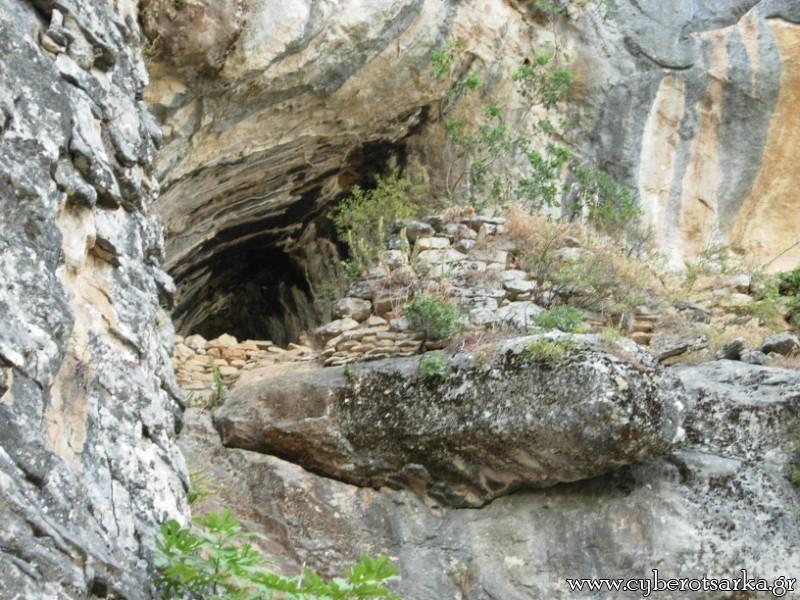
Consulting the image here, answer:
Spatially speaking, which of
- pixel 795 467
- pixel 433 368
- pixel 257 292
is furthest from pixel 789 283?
pixel 257 292

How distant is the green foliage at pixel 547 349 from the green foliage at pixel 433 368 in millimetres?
560

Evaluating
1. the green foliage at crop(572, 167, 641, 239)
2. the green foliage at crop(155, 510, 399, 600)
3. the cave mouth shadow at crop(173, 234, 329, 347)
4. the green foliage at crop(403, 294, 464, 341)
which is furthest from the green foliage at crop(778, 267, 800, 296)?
the green foliage at crop(155, 510, 399, 600)

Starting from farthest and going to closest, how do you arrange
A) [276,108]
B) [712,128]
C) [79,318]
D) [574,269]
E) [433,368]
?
[712,128] → [276,108] → [574,269] → [433,368] → [79,318]

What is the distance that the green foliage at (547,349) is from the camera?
26.1 ft

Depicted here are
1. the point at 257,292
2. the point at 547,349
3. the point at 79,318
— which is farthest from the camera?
the point at 257,292

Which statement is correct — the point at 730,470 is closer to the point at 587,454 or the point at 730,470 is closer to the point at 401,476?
the point at 587,454

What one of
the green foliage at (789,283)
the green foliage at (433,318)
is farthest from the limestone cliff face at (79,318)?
the green foliage at (789,283)

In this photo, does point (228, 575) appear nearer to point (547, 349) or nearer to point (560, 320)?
point (547, 349)

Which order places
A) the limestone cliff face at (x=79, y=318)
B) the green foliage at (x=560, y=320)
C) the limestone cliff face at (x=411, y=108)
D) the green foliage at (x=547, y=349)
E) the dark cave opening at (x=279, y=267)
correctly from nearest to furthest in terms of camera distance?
the limestone cliff face at (x=79, y=318)
the green foliage at (x=547, y=349)
the green foliage at (x=560, y=320)
the limestone cliff face at (x=411, y=108)
the dark cave opening at (x=279, y=267)

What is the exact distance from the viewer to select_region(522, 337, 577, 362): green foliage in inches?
313

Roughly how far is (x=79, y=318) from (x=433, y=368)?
313cm

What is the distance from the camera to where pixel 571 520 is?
26.1 feet

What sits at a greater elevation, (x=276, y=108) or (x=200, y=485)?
(x=276, y=108)

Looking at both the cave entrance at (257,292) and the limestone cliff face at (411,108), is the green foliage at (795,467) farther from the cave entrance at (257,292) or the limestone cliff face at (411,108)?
the cave entrance at (257,292)
